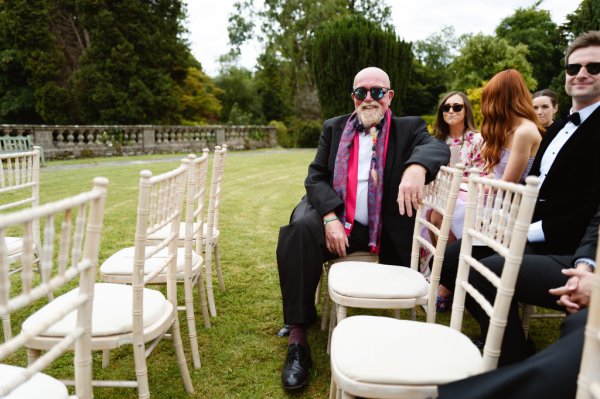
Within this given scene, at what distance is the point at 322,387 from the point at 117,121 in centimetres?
2311

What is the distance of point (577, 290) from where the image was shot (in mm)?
1788

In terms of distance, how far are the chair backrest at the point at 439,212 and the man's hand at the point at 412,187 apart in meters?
0.09

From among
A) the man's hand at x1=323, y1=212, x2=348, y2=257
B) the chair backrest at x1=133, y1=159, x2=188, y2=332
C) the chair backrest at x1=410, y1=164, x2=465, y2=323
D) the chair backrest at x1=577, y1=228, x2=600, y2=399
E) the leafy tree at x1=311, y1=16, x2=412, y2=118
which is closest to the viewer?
Result: the chair backrest at x1=577, y1=228, x2=600, y2=399

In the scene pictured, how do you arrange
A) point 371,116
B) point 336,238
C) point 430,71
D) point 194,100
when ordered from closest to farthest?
point 336,238 → point 371,116 → point 194,100 → point 430,71

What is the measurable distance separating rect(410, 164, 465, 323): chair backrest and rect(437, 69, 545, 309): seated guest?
0.80 metres

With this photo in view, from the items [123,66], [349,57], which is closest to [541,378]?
[349,57]

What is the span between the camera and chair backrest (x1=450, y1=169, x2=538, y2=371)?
1472mm

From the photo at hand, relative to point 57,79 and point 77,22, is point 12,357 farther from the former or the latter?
point 77,22

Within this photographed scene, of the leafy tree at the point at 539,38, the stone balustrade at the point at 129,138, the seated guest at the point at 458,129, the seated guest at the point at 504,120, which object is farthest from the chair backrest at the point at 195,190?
the leafy tree at the point at 539,38

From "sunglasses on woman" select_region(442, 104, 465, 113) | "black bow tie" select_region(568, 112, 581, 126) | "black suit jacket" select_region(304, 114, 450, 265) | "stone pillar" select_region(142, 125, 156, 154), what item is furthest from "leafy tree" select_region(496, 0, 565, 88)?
"black bow tie" select_region(568, 112, 581, 126)

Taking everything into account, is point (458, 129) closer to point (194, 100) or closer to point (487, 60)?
point (194, 100)

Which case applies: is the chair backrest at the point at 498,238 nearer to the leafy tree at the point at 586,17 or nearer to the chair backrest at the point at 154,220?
the chair backrest at the point at 154,220

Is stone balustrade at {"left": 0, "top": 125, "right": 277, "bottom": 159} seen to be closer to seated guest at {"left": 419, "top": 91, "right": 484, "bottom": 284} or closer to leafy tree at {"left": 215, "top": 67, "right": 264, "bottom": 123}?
seated guest at {"left": 419, "top": 91, "right": 484, "bottom": 284}

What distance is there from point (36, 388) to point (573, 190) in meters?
2.69
